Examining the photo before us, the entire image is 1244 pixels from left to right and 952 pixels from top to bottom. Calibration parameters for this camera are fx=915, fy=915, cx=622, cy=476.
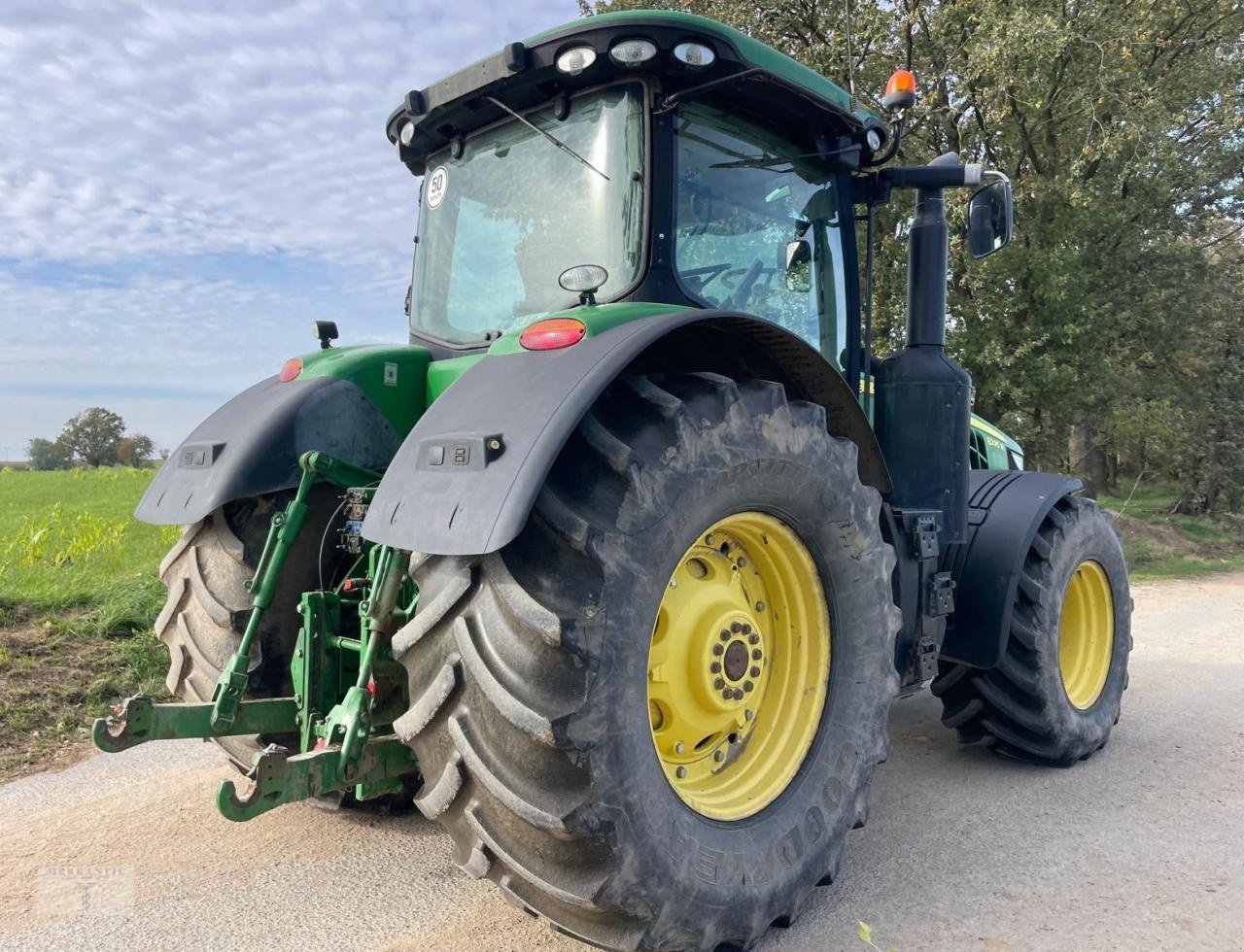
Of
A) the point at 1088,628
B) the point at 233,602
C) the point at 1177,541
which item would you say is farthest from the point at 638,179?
the point at 1177,541

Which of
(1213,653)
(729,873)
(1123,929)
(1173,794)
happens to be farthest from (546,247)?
(1213,653)

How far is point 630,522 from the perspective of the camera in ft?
6.57

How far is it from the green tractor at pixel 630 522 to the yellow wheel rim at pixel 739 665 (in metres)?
0.01

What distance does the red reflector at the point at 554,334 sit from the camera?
2.20m

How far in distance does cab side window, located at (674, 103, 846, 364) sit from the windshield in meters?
0.18

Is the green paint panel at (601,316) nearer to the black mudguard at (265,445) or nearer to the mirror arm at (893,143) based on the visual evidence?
the black mudguard at (265,445)

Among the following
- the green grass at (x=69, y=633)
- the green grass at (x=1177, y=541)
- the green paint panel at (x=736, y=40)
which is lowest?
the green grass at (x=1177, y=541)

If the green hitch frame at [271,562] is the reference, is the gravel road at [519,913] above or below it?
below

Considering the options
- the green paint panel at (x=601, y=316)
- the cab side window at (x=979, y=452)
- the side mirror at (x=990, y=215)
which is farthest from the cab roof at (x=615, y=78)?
the cab side window at (x=979, y=452)

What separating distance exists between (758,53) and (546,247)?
0.90 m

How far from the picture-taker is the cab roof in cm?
262

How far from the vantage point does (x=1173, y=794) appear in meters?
3.43

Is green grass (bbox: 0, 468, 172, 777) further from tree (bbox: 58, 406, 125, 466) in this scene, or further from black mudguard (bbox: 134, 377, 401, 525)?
tree (bbox: 58, 406, 125, 466)

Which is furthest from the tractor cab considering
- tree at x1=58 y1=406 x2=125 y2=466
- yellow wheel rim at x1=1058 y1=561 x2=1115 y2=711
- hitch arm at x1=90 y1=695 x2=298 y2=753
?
tree at x1=58 y1=406 x2=125 y2=466
